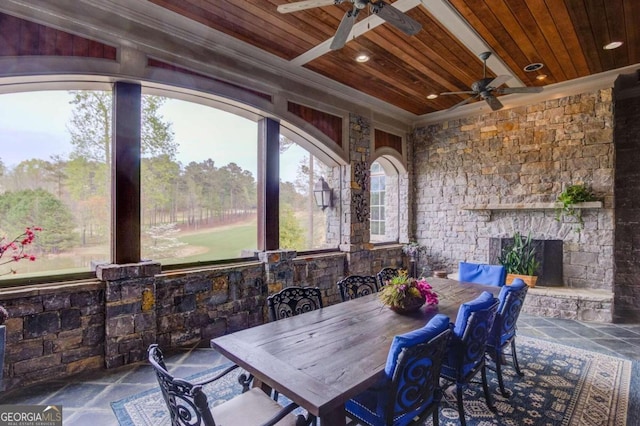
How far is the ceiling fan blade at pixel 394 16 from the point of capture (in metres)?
2.24

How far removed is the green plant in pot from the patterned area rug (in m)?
2.23

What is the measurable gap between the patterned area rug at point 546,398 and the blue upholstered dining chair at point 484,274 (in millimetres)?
821

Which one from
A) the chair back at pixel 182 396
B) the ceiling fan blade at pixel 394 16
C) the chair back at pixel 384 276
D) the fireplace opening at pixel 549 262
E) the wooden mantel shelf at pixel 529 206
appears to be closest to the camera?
the chair back at pixel 182 396

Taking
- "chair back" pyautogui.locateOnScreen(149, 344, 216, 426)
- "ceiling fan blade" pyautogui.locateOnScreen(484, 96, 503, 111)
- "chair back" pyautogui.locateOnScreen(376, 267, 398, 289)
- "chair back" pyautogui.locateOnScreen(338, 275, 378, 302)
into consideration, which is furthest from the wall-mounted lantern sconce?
"chair back" pyautogui.locateOnScreen(149, 344, 216, 426)

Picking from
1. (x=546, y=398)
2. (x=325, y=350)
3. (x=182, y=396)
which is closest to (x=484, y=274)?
(x=546, y=398)

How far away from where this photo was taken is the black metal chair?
4.10 feet

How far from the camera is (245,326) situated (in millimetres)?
3979

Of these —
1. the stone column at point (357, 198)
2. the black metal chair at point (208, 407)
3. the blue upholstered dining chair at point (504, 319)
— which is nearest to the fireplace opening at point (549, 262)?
the stone column at point (357, 198)

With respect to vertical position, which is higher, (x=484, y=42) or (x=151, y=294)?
(x=484, y=42)

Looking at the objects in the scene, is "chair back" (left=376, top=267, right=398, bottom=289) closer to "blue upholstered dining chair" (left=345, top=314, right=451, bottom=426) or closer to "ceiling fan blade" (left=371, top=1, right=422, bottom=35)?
"blue upholstered dining chair" (left=345, top=314, right=451, bottom=426)

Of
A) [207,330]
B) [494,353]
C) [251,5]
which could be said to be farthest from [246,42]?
[494,353]

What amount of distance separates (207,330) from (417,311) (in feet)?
7.93

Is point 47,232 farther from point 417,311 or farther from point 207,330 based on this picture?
point 417,311

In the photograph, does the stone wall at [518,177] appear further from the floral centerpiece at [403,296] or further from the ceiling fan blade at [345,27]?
the ceiling fan blade at [345,27]
